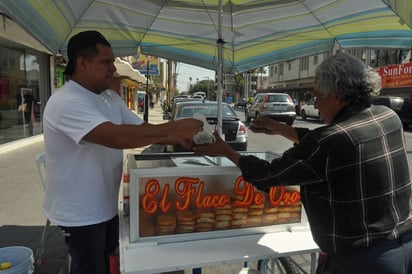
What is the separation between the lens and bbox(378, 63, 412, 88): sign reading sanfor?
1952 cm

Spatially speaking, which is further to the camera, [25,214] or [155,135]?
[25,214]

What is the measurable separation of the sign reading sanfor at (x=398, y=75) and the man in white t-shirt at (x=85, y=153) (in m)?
21.7

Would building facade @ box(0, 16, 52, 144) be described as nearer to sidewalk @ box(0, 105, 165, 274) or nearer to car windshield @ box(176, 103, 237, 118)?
sidewalk @ box(0, 105, 165, 274)

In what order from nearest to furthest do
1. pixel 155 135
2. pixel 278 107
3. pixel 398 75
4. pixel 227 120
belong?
pixel 155 135 → pixel 227 120 → pixel 278 107 → pixel 398 75

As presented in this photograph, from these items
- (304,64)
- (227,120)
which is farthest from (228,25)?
(304,64)

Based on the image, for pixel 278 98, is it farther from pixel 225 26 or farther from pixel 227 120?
pixel 225 26

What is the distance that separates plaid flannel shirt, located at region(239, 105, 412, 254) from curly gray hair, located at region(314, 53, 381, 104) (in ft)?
0.20

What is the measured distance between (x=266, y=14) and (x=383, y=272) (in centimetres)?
260

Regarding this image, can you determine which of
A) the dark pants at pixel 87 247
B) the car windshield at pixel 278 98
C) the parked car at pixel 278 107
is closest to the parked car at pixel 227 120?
the dark pants at pixel 87 247

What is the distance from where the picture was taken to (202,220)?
6.21 ft

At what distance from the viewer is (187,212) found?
1.87 meters

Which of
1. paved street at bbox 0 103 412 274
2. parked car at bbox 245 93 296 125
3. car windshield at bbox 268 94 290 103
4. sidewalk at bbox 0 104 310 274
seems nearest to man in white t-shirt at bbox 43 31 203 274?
sidewalk at bbox 0 104 310 274

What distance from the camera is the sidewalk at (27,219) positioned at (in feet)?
11.0

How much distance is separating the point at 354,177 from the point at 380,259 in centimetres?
37
